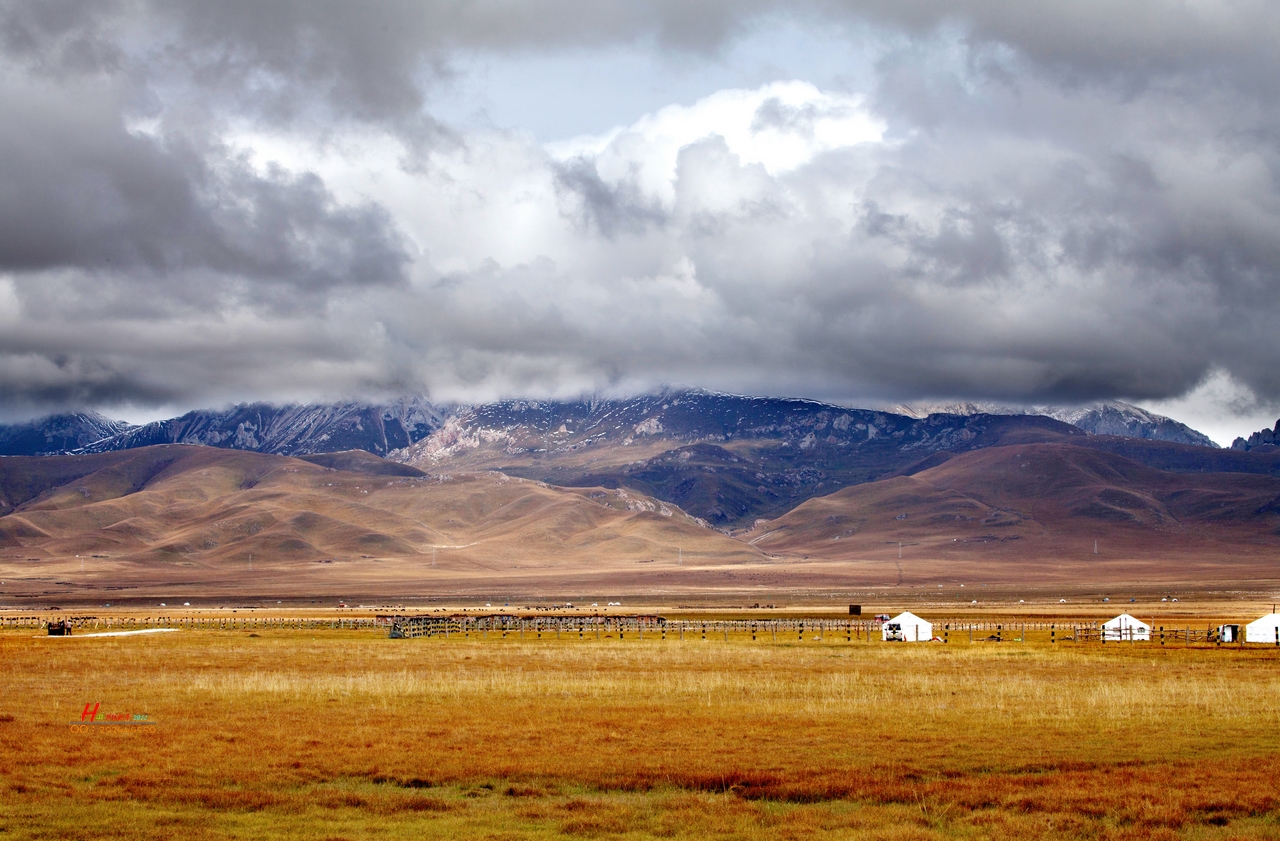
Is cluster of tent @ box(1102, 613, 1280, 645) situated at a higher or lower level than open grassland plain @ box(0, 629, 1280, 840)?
lower

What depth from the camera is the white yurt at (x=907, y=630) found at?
9362 cm

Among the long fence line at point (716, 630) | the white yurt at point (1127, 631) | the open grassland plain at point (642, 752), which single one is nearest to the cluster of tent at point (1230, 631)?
the white yurt at point (1127, 631)

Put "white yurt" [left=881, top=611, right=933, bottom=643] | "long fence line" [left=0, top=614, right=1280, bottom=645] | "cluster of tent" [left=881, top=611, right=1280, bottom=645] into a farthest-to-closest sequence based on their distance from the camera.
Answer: "long fence line" [left=0, top=614, right=1280, bottom=645] → "white yurt" [left=881, top=611, right=933, bottom=643] → "cluster of tent" [left=881, top=611, right=1280, bottom=645]

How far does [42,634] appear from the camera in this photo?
106938 millimetres

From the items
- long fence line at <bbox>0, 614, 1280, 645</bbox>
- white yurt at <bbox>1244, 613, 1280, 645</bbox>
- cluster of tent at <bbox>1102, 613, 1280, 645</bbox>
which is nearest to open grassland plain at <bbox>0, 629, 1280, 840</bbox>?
white yurt at <bbox>1244, 613, 1280, 645</bbox>

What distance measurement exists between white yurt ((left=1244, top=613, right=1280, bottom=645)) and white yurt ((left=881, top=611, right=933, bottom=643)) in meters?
23.4

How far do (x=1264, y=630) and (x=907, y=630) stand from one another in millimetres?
25886

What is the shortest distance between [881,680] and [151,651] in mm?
48141

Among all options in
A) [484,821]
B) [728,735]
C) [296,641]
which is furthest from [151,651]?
[484,821]

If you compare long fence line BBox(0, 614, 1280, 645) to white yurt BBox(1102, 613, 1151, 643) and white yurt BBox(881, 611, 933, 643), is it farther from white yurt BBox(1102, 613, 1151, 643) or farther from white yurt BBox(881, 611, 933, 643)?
white yurt BBox(881, 611, 933, 643)

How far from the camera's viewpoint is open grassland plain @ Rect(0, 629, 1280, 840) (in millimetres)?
23656

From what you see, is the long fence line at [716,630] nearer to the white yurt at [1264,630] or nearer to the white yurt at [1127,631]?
the white yurt at [1127,631]

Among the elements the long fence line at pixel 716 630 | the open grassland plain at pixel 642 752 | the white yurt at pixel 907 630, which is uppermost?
the open grassland plain at pixel 642 752

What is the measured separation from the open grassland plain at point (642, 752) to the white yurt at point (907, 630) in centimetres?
3124
